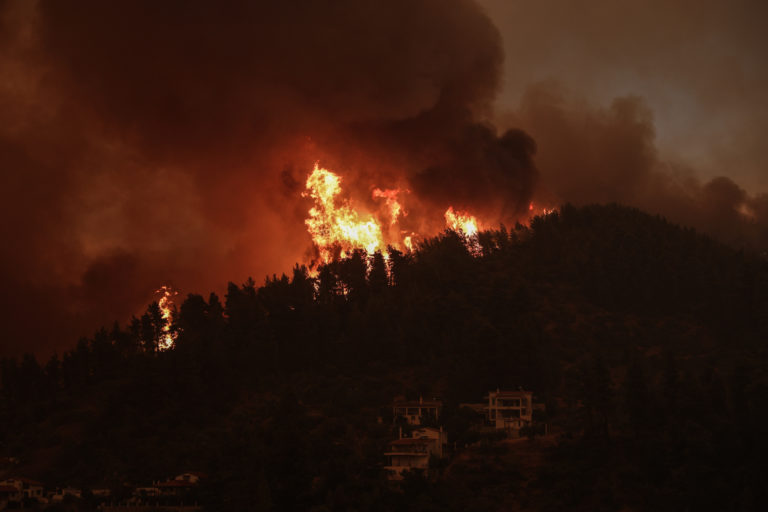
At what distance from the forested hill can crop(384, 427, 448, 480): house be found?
1257mm

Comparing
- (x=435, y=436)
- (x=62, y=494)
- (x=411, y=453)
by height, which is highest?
(x=435, y=436)

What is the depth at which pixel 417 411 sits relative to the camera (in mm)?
70438

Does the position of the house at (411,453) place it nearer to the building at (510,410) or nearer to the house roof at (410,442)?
the house roof at (410,442)

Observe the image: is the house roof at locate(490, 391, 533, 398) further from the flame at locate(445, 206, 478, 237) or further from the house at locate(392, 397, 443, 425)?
the flame at locate(445, 206, 478, 237)

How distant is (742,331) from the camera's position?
88562mm

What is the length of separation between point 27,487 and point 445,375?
36217 mm

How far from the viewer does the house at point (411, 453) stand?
2352 inches

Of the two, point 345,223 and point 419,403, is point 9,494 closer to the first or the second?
point 419,403

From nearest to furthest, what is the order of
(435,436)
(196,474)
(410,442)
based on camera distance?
(410,442)
(435,436)
(196,474)

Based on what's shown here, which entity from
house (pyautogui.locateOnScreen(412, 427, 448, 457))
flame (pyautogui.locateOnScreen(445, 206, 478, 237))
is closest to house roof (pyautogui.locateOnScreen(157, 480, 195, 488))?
house (pyautogui.locateOnScreen(412, 427, 448, 457))

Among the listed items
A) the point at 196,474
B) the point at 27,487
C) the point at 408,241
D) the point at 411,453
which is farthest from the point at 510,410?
the point at 408,241

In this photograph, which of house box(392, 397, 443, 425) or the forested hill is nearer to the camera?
the forested hill

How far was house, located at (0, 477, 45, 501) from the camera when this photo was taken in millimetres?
62875

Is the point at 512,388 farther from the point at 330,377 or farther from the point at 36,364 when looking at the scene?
the point at 36,364
